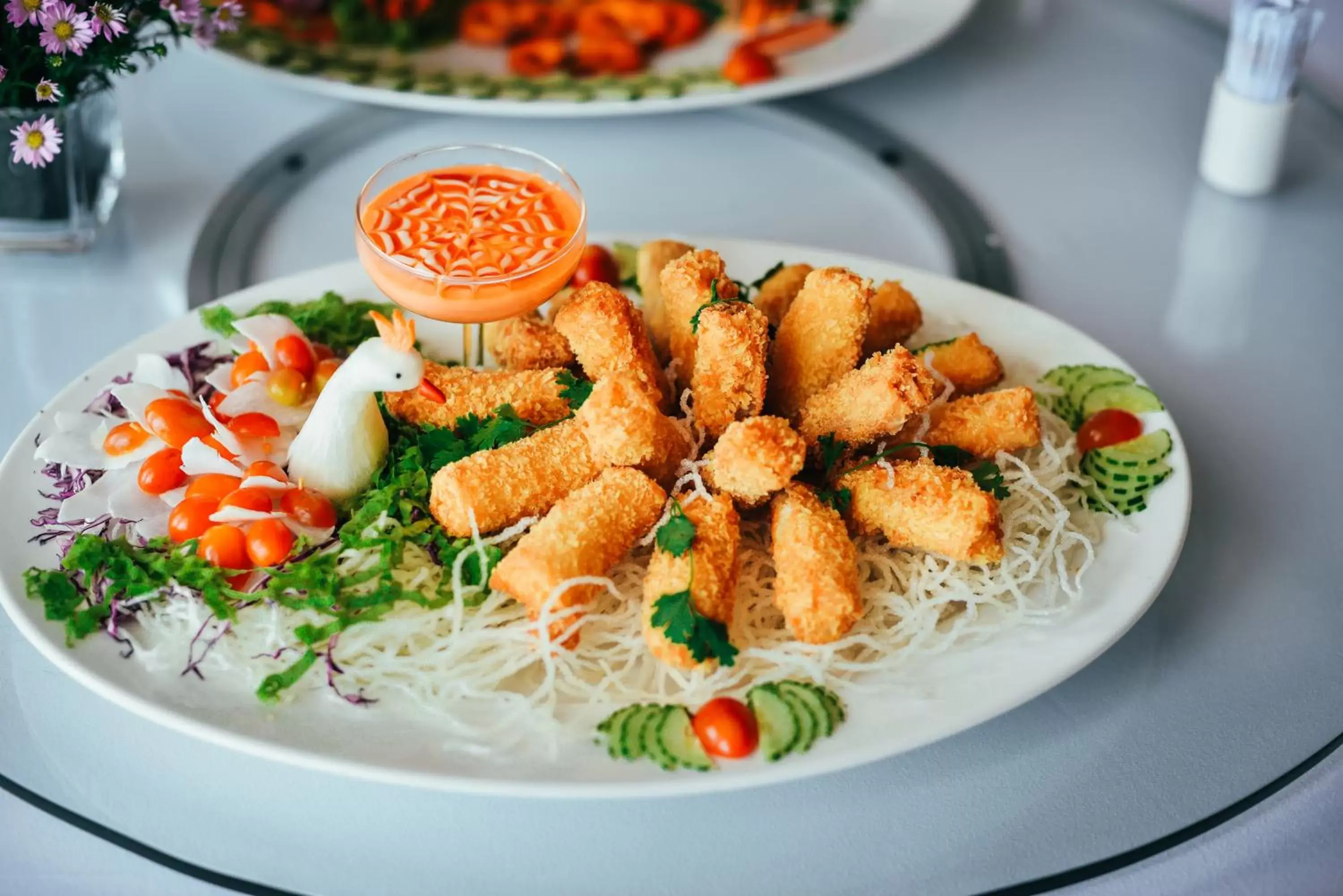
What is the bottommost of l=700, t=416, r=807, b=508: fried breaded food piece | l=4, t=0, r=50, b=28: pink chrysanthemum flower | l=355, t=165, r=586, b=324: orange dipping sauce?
l=700, t=416, r=807, b=508: fried breaded food piece

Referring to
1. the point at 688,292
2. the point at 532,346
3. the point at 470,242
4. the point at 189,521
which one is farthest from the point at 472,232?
the point at 189,521

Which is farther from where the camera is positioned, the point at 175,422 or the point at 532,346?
the point at 532,346

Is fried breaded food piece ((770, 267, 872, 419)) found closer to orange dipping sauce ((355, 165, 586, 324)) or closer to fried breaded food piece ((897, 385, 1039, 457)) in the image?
fried breaded food piece ((897, 385, 1039, 457))

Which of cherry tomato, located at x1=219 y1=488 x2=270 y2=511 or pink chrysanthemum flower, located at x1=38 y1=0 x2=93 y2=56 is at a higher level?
pink chrysanthemum flower, located at x1=38 y1=0 x2=93 y2=56

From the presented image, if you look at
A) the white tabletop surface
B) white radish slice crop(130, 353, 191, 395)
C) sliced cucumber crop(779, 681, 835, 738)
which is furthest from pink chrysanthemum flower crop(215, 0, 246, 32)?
sliced cucumber crop(779, 681, 835, 738)

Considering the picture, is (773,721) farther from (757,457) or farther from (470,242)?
(470,242)

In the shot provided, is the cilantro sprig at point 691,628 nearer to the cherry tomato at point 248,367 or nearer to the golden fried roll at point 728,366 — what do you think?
the golden fried roll at point 728,366
